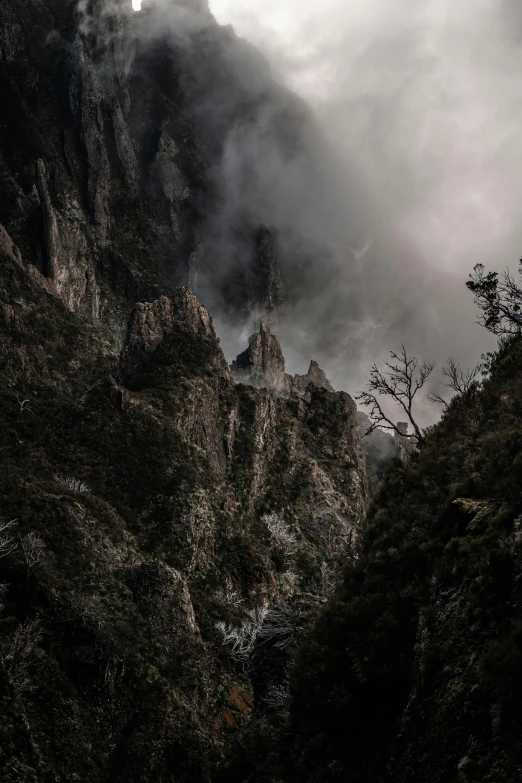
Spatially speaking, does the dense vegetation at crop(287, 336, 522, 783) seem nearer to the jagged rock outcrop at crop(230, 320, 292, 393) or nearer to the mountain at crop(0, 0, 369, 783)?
the mountain at crop(0, 0, 369, 783)

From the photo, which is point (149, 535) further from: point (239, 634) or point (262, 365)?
point (262, 365)

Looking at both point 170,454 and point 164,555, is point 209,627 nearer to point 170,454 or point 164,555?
point 164,555

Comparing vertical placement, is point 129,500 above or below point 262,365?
below

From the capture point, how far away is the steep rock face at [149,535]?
29.3 m

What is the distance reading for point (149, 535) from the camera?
6956 cm

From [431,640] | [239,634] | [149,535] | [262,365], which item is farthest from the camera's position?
[262,365]

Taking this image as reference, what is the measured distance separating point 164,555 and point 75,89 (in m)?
185

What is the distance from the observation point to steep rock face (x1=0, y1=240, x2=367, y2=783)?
29266 mm

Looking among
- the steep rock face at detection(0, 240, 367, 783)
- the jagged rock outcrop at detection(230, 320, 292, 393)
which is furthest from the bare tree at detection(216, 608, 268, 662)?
the jagged rock outcrop at detection(230, 320, 292, 393)

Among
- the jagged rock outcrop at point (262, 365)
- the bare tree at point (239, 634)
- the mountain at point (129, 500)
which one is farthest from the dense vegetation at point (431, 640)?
the jagged rock outcrop at point (262, 365)

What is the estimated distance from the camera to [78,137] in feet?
638

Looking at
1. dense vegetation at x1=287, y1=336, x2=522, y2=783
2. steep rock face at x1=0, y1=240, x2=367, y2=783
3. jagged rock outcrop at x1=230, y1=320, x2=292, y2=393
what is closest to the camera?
dense vegetation at x1=287, y1=336, x2=522, y2=783

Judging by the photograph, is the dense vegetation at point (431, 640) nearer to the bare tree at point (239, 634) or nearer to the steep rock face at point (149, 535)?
the steep rock face at point (149, 535)

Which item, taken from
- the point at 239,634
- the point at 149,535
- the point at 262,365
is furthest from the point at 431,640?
the point at 262,365
